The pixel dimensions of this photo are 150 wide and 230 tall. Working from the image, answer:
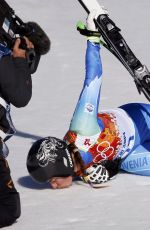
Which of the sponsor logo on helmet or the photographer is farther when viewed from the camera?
the sponsor logo on helmet

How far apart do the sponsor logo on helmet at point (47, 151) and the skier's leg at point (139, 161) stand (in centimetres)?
63

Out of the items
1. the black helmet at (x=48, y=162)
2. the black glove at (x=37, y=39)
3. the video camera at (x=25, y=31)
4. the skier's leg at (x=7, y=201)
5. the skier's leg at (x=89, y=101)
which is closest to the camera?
the skier's leg at (x=7, y=201)

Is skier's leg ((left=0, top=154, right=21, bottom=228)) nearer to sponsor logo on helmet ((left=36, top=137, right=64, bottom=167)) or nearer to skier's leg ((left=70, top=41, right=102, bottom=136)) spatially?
sponsor logo on helmet ((left=36, top=137, right=64, bottom=167))

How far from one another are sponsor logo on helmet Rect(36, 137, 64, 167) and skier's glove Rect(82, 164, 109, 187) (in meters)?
0.30

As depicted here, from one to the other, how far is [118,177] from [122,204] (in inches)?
28.5

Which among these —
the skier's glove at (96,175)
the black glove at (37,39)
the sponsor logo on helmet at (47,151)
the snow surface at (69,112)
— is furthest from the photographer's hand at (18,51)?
the skier's glove at (96,175)

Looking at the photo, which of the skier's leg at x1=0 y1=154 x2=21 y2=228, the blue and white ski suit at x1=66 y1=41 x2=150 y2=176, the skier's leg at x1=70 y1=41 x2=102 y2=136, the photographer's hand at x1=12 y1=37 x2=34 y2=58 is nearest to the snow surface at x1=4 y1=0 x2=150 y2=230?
the skier's leg at x1=0 y1=154 x2=21 y2=228

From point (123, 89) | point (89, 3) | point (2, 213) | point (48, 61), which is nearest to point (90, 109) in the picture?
point (89, 3)

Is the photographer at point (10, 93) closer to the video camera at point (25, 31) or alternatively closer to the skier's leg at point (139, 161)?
the video camera at point (25, 31)

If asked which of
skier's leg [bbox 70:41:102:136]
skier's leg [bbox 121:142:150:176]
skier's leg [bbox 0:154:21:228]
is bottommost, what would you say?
skier's leg [bbox 121:142:150:176]

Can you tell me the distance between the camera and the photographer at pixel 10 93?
580 centimetres

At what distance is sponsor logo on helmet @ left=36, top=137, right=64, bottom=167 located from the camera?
6.48 m

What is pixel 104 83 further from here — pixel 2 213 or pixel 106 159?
pixel 2 213

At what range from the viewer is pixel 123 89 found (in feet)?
32.3
